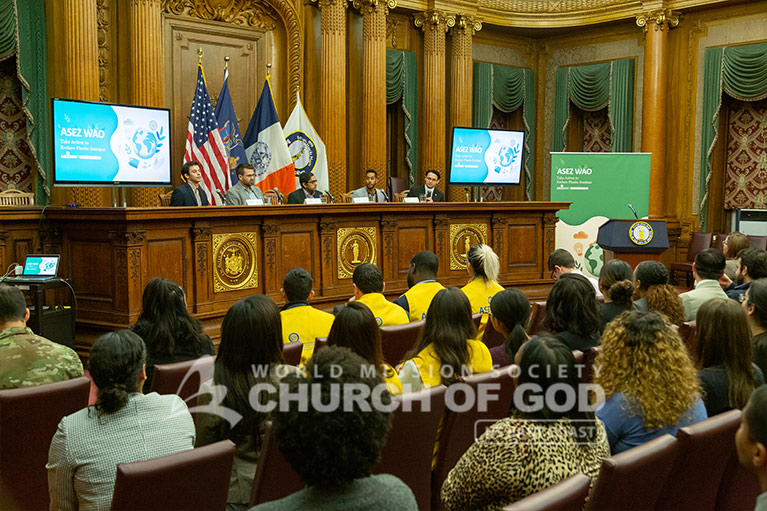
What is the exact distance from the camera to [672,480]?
2.05 metres

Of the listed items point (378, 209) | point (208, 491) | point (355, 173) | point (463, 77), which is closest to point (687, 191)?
point (463, 77)

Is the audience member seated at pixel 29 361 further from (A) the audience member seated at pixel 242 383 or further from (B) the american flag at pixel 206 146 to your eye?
(B) the american flag at pixel 206 146

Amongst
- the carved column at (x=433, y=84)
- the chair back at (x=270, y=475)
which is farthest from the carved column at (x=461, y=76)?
the chair back at (x=270, y=475)

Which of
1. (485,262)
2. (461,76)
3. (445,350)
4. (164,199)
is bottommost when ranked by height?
(445,350)

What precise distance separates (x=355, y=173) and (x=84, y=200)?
145 inches

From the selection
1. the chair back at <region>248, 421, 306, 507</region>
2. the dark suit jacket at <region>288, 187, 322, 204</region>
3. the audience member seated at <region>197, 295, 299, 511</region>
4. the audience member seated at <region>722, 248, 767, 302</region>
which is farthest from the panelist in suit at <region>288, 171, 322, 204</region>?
the chair back at <region>248, 421, 306, 507</region>

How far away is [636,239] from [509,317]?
4710 mm

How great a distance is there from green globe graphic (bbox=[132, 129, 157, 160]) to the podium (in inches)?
179

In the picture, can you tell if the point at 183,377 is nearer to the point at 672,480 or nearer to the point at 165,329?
the point at 165,329

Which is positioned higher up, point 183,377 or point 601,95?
point 601,95

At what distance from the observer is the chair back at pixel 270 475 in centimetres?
→ 196

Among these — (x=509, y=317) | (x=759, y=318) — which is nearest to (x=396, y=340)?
(x=509, y=317)

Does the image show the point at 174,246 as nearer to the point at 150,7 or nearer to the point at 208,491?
the point at 150,7

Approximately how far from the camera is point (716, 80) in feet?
32.1
